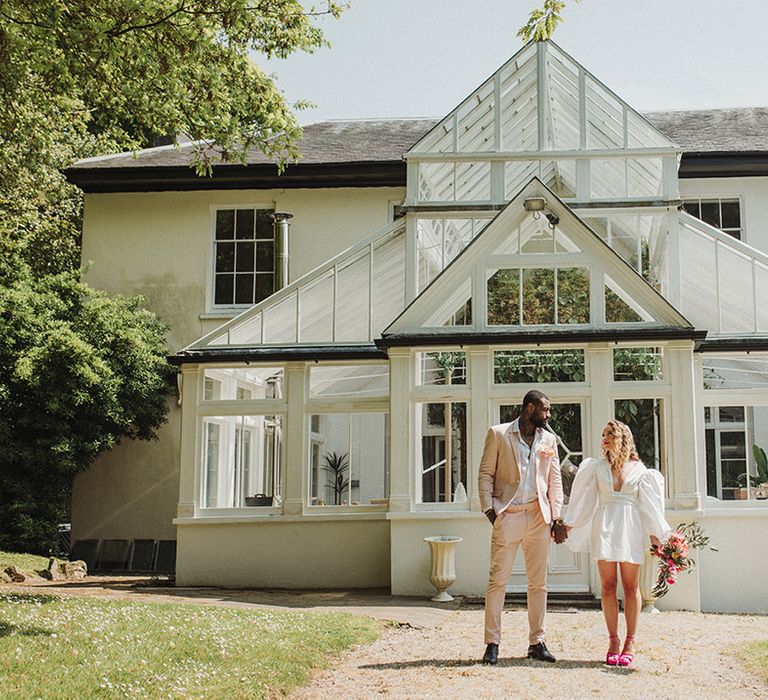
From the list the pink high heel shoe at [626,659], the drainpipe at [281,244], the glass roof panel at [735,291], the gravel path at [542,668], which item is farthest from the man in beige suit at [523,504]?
the drainpipe at [281,244]

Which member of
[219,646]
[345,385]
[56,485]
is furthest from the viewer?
[56,485]

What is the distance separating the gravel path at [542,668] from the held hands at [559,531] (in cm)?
90

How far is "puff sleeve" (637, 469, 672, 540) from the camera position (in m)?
7.22

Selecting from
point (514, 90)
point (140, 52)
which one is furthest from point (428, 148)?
point (140, 52)

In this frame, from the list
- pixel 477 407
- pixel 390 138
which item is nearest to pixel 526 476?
pixel 477 407

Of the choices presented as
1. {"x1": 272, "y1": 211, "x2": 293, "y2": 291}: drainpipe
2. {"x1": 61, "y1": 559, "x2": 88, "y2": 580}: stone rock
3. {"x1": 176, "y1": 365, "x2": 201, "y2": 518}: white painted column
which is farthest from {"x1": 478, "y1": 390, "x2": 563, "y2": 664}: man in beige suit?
{"x1": 272, "y1": 211, "x2": 293, "y2": 291}: drainpipe

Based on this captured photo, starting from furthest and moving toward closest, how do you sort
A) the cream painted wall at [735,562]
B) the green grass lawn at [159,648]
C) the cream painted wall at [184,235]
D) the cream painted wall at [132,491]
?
the cream painted wall at [184,235], the cream painted wall at [132,491], the cream painted wall at [735,562], the green grass lawn at [159,648]

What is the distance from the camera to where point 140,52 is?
10383mm

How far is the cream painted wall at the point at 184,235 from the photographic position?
18.3 metres

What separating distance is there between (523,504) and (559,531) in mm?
322

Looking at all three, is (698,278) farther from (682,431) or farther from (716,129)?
(716,129)

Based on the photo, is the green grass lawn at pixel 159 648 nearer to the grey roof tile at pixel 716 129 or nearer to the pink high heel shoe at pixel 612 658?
the pink high heel shoe at pixel 612 658

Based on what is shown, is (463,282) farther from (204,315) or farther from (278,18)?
(204,315)

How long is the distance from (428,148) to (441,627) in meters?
6.71
